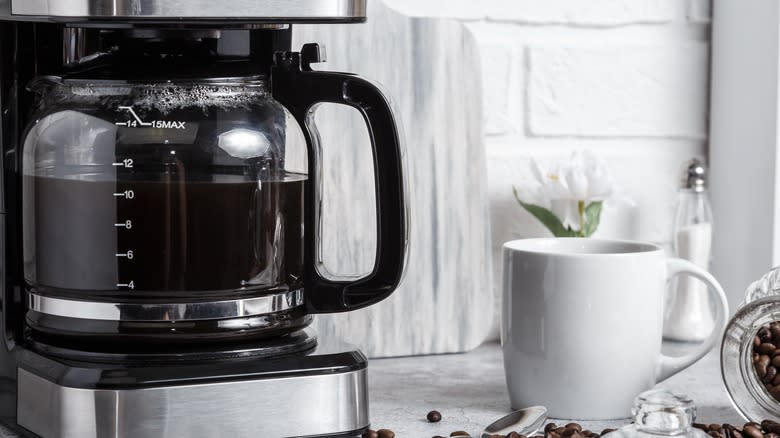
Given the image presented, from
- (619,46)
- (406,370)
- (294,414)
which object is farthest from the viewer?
(619,46)

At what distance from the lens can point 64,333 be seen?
69 cm

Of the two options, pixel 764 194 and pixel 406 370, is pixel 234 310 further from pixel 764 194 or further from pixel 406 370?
pixel 764 194

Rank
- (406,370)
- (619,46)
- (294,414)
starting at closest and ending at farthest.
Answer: (294,414) < (406,370) < (619,46)

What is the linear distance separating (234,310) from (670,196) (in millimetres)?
563

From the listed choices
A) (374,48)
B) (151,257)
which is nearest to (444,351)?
(374,48)

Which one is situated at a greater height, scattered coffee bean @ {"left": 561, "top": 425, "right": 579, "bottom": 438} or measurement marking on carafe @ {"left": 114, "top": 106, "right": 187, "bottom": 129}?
measurement marking on carafe @ {"left": 114, "top": 106, "right": 187, "bottom": 129}

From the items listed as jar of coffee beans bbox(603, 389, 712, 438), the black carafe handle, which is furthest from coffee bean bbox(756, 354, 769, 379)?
the black carafe handle

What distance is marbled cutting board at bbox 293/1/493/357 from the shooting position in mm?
956

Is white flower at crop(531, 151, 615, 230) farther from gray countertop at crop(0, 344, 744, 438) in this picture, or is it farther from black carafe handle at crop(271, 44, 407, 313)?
black carafe handle at crop(271, 44, 407, 313)

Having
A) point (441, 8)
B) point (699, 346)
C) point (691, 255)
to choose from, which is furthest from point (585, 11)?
point (699, 346)

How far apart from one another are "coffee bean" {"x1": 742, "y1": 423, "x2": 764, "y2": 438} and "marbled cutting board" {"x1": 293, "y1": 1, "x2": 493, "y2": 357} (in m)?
0.34

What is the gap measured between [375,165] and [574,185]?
0.33 metres

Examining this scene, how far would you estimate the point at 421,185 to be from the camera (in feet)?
3.22

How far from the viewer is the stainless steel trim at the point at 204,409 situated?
0.64m
